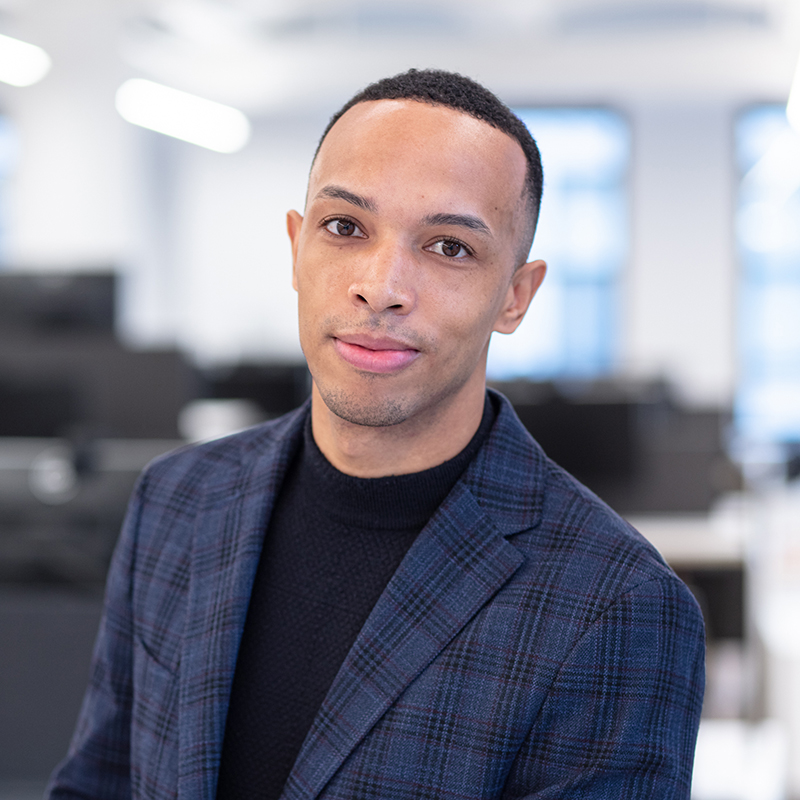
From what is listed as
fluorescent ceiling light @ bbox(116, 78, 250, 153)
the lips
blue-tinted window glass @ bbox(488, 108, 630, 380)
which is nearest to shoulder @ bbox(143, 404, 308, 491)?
the lips

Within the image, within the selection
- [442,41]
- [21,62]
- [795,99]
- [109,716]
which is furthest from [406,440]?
[442,41]

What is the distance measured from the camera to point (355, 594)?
93 centimetres

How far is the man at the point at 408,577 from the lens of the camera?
2.68 ft

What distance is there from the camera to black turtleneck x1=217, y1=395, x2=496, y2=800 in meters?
0.92

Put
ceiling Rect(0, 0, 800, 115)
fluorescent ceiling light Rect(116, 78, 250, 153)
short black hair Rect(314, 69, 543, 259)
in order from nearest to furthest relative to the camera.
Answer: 1. short black hair Rect(314, 69, 543, 259)
2. ceiling Rect(0, 0, 800, 115)
3. fluorescent ceiling light Rect(116, 78, 250, 153)

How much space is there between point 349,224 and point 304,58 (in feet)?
20.2

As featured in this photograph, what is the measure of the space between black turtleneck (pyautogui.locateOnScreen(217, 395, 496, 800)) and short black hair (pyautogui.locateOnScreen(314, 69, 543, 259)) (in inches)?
10.7

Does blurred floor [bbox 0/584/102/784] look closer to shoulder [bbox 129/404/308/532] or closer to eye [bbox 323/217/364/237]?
shoulder [bbox 129/404/308/532]

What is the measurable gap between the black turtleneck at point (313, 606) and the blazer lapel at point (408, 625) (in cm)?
5

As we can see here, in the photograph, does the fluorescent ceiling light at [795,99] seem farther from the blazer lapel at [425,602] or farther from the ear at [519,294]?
the blazer lapel at [425,602]

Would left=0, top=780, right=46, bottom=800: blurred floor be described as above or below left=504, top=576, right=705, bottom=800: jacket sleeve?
below

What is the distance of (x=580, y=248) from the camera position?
7574 millimetres

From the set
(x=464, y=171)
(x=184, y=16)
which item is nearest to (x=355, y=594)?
(x=464, y=171)

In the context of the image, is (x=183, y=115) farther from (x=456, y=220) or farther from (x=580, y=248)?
(x=456, y=220)
